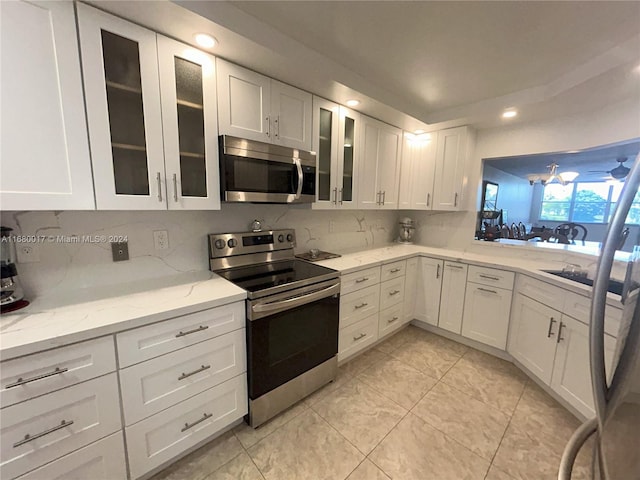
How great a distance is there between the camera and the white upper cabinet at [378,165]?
2.58 metres

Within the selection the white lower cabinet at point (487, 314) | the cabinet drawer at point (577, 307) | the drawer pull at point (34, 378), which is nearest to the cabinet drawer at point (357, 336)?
the white lower cabinet at point (487, 314)

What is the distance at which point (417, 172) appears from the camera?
10.3ft

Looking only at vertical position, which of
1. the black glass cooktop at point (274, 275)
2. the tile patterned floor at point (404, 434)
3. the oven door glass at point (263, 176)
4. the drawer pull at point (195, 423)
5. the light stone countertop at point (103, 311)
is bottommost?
the tile patterned floor at point (404, 434)

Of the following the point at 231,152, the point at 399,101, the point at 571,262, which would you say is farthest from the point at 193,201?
the point at 571,262

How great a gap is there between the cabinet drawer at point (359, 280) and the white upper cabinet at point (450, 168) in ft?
4.16

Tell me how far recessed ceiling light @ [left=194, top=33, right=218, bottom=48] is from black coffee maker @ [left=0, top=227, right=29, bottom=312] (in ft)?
4.27

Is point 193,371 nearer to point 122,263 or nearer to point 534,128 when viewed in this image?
point 122,263

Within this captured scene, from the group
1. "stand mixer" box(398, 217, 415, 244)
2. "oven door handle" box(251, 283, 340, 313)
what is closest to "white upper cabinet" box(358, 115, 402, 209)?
"stand mixer" box(398, 217, 415, 244)

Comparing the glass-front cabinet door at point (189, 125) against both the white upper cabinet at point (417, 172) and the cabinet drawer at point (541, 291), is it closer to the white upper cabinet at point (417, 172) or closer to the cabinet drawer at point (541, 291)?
the white upper cabinet at point (417, 172)

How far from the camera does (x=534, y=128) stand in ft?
8.62

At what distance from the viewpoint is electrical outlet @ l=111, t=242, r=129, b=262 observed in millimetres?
1562

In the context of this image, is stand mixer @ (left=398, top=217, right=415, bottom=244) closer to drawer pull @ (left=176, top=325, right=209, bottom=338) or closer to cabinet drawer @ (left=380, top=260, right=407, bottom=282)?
cabinet drawer @ (left=380, top=260, right=407, bottom=282)

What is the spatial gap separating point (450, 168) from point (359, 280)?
173 centimetres

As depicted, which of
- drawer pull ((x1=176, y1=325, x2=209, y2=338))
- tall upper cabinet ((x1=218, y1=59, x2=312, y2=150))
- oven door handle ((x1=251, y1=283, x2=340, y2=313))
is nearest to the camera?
drawer pull ((x1=176, y1=325, x2=209, y2=338))
